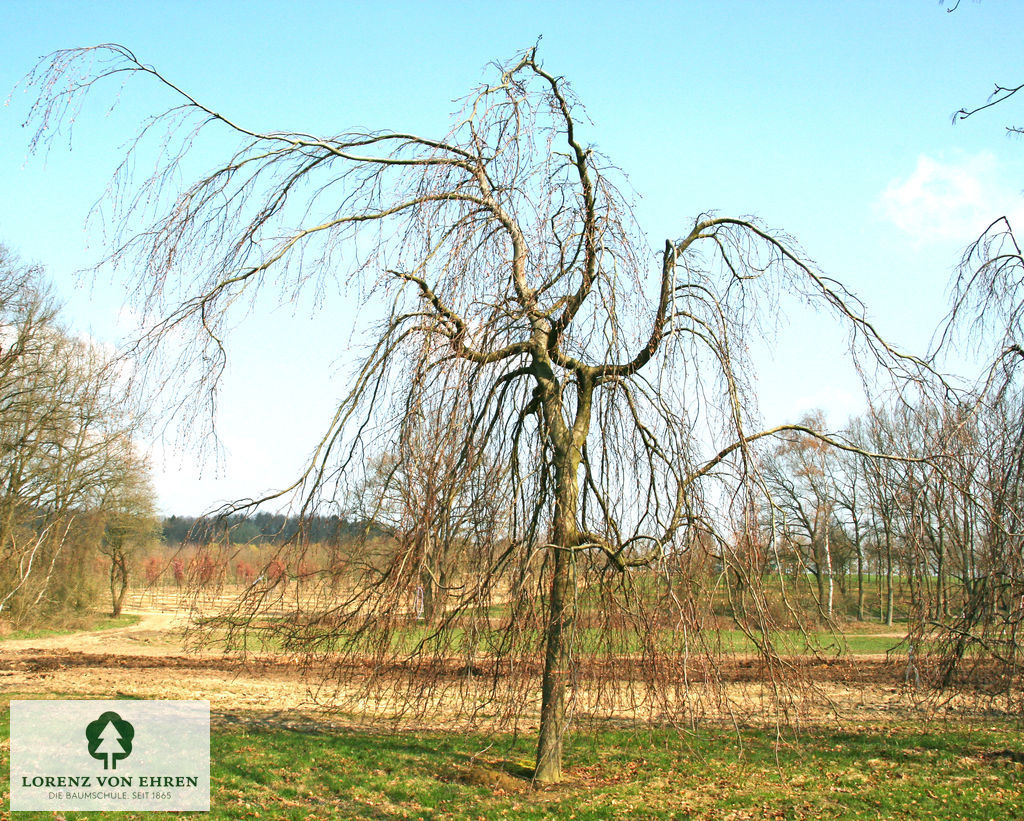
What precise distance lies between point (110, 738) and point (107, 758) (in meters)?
0.75

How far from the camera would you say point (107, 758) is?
6.73m

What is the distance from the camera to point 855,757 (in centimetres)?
774

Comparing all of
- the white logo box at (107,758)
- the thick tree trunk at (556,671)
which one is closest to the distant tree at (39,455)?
the white logo box at (107,758)

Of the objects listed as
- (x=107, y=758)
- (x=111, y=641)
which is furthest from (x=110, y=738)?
(x=111, y=641)

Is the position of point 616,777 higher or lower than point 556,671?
lower

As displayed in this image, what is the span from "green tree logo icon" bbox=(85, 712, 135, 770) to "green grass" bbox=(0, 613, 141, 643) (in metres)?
14.3

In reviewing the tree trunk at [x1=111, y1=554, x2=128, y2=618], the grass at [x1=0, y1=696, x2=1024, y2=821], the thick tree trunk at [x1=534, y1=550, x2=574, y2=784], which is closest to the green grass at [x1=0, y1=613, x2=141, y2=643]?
the tree trunk at [x1=111, y1=554, x2=128, y2=618]

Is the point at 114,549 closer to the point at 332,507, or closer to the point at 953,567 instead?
the point at 332,507

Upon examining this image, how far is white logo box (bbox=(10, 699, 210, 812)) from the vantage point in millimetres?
5691

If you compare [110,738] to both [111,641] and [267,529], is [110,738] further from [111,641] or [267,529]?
[111,641]

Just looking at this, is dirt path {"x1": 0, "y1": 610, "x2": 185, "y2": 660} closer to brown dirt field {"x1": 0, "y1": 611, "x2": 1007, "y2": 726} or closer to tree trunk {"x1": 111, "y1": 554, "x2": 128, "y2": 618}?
brown dirt field {"x1": 0, "y1": 611, "x2": 1007, "y2": 726}

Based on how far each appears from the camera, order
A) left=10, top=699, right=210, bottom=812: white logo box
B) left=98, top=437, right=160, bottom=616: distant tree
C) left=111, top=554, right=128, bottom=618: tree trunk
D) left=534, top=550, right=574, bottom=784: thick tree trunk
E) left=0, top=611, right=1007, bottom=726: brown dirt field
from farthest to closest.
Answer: left=111, top=554, right=128, bottom=618: tree trunk
left=98, top=437, right=160, bottom=616: distant tree
left=0, top=611, right=1007, bottom=726: brown dirt field
left=10, top=699, right=210, bottom=812: white logo box
left=534, top=550, right=574, bottom=784: thick tree trunk

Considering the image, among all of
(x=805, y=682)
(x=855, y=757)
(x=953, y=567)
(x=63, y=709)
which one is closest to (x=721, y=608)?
(x=805, y=682)

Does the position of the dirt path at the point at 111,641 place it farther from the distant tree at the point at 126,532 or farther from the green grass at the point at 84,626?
the distant tree at the point at 126,532
